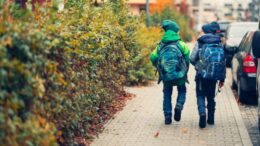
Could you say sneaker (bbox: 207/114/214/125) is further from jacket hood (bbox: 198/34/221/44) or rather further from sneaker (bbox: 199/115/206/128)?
jacket hood (bbox: 198/34/221/44)

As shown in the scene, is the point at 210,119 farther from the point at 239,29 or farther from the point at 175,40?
the point at 239,29

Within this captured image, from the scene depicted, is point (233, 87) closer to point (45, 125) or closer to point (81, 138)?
point (81, 138)

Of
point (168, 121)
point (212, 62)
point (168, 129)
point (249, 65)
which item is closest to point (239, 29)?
point (249, 65)

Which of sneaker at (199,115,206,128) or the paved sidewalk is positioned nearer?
the paved sidewalk

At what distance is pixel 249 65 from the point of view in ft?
38.6

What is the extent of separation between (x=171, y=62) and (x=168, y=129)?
42.5 inches

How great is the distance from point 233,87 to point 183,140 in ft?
23.0

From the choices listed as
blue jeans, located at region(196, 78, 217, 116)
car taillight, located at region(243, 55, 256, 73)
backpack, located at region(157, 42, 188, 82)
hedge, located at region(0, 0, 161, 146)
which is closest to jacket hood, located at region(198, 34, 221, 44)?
backpack, located at region(157, 42, 188, 82)

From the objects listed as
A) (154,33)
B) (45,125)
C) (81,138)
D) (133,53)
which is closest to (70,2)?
(81,138)

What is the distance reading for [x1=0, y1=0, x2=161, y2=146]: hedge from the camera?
4.48m

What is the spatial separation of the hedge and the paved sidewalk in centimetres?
38

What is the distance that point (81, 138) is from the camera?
791cm

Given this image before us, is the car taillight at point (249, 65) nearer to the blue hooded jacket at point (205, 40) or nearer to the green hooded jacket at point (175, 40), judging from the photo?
the blue hooded jacket at point (205, 40)

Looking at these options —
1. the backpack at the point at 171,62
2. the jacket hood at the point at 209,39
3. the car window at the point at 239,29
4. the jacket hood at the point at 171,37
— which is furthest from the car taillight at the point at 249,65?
the car window at the point at 239,29
